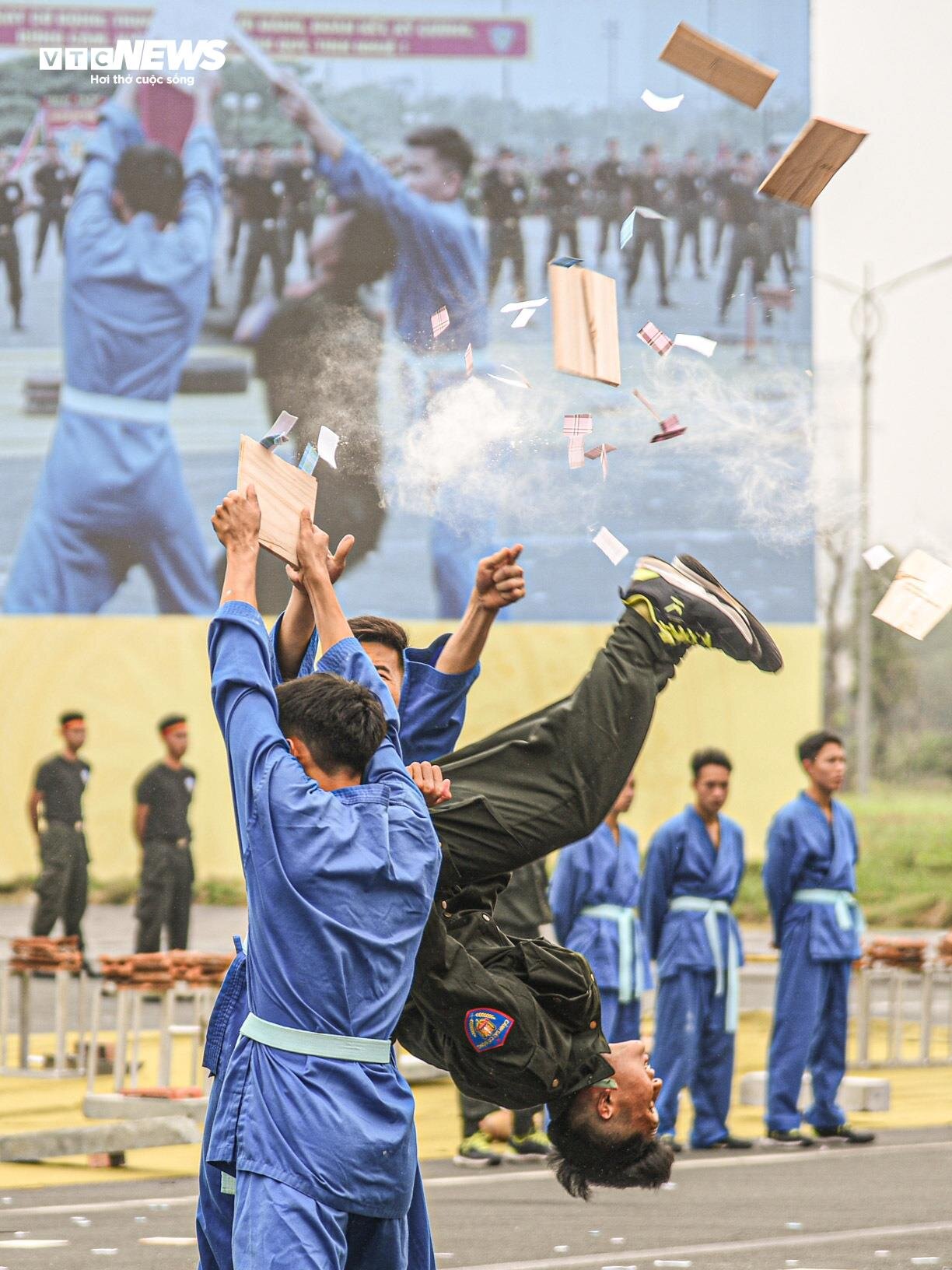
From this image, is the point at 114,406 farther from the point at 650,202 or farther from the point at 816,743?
the point at 816,743

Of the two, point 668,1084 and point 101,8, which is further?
point 101,8

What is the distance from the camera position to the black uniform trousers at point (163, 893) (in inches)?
487

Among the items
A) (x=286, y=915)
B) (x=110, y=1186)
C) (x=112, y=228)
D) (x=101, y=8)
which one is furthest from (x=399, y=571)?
(x=286, y=915)

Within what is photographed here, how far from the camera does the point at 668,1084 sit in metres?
8.24

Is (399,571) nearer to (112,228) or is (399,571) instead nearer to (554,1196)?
(112,228)

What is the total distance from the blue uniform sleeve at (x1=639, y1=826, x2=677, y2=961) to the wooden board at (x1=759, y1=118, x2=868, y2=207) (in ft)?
14.1

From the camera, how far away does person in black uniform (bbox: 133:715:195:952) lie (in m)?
12.4

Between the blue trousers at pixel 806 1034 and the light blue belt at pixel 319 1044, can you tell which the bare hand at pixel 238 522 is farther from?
the blue trousers at pixel 806 1034

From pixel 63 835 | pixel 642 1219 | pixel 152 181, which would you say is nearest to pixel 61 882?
pixel 63 835

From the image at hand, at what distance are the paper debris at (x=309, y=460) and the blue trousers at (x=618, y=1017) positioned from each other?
4.38 meters

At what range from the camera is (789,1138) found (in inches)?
327

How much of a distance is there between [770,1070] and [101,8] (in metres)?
14.7

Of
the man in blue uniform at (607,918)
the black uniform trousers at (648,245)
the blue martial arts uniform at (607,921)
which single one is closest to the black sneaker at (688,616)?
→ the man in blue uniform at (607,918)

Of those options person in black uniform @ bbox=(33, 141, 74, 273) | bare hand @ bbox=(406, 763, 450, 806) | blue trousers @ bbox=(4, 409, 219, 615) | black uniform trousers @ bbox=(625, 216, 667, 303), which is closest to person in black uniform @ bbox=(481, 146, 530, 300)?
black uniform trousers @ bbox=(625, 216, 667, 303)
